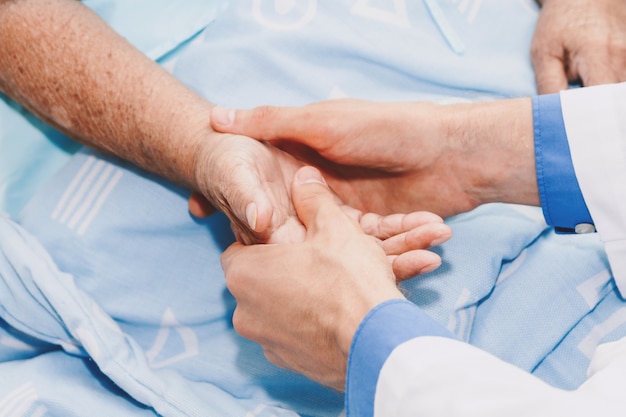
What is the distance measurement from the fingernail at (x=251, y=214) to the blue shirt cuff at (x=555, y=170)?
42 centimetres

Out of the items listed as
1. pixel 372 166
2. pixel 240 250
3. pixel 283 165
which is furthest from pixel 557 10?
pixel 240 250

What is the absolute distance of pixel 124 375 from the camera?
0.91 m

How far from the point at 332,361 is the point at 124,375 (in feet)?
1.03

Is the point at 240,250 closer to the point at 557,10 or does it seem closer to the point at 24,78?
the point at 24,78

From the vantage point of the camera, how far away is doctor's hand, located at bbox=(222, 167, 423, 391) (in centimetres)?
74

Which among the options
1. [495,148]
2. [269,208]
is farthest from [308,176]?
[495,148]

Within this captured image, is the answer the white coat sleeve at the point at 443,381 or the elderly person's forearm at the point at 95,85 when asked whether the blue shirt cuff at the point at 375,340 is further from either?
the elderly person's forearm at the point at 95,85

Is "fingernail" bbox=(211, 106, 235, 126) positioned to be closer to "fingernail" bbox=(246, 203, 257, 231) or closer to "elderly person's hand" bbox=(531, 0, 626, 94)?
"fingernail" bbox=(246, 203, 257, 231)

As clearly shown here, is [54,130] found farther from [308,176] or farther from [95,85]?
[308,176]

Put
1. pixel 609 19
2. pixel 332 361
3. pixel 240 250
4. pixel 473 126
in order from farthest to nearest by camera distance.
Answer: pixel 609 19
pixel 473 126
pixel 240 250
pixel 332 361

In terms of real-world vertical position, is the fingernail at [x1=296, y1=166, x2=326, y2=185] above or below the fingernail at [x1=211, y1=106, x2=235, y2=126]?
below

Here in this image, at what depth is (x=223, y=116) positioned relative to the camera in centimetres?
98

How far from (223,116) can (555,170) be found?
470 mm

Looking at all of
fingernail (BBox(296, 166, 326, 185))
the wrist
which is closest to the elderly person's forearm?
fingernail (BBox(296, 166, 326, 185))
